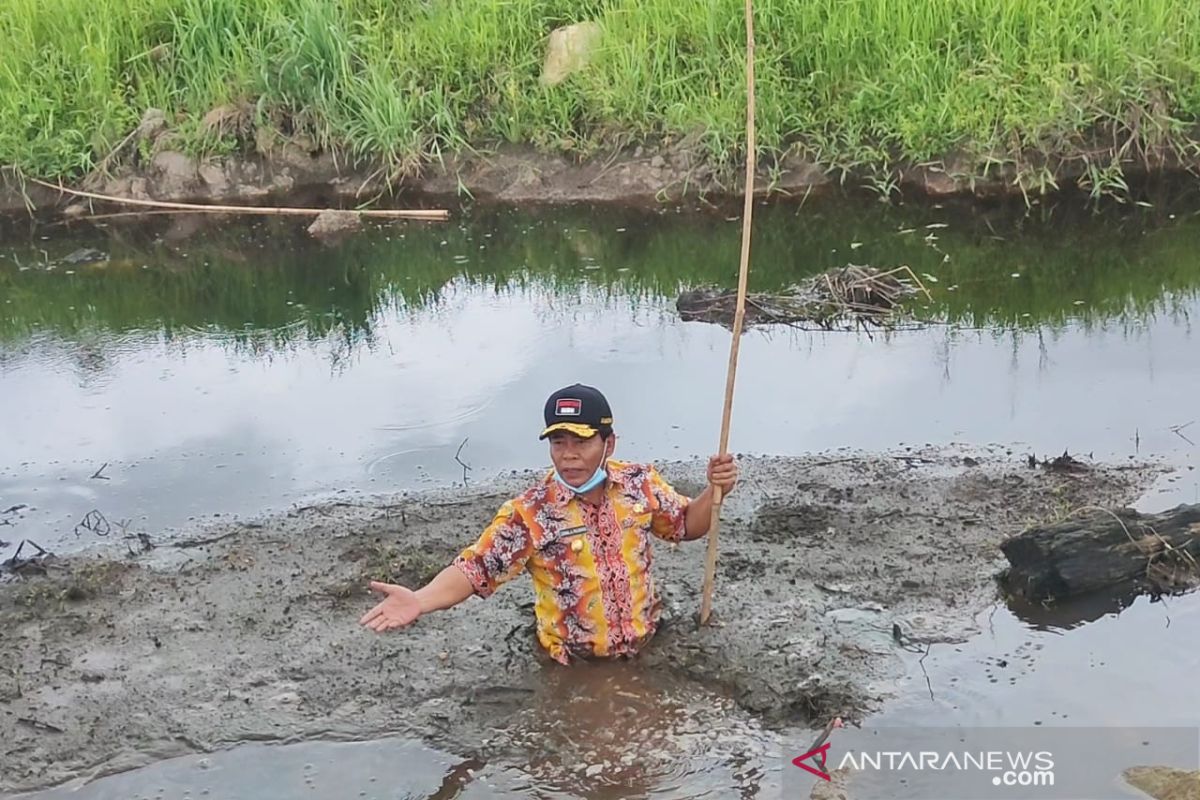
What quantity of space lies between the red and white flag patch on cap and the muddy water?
2.60 ft

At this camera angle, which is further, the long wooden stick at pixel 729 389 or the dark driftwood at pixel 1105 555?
the dark driftwood at pixel 1105 555

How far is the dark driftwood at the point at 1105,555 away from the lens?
4.03 meters

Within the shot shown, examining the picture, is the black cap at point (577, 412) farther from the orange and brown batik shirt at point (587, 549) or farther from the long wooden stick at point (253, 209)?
the long wooden stick at point (253, 209)

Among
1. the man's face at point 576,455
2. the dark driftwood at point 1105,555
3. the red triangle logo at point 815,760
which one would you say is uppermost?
the man's face at point 576,455

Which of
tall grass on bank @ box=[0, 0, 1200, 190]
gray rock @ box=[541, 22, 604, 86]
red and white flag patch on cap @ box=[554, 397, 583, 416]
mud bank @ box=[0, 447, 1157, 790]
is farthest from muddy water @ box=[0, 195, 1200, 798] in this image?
gray rock @ box=[541, 22, 604, 86]

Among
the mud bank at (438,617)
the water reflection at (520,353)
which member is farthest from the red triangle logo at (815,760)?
the water reflection at (520,353)

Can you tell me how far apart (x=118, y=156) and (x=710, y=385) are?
235 inches

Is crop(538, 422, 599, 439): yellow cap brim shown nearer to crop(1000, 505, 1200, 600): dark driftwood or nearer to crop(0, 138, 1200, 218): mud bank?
crop(1000, 505, 1200, 600): dark driftwood

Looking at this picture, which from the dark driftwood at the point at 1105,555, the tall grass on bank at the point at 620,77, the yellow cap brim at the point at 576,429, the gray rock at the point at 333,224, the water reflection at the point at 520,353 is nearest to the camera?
the yellow cap brim at the point at 576,429

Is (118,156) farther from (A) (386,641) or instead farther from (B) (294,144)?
(A) (386,641)

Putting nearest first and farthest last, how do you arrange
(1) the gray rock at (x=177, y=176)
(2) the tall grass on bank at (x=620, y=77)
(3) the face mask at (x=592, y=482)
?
(3) the face mask at (x=592, y=482)
(2) the tall grass on bank at (x=620, y=77)
(1) the gray rock at (x=177, y=176)

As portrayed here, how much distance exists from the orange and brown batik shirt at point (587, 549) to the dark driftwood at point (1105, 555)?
3.68ft

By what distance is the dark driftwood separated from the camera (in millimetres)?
4031

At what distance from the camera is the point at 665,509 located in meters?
3.68
